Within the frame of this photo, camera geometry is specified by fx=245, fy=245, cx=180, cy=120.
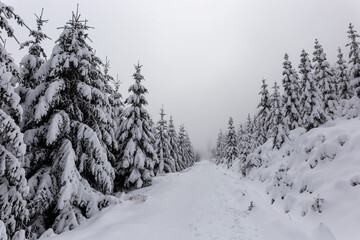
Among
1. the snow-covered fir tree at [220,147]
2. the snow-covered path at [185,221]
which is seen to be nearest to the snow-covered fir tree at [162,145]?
the snow-covered path at [185,221]

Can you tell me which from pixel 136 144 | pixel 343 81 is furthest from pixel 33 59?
pixel 343 81

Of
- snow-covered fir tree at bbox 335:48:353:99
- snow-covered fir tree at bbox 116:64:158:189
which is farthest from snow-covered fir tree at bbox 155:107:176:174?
snow-covered fir tree at bbox 335:48:353:99

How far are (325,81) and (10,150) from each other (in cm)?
3696

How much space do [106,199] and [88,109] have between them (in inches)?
195

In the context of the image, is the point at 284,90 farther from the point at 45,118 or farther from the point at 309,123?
the point at 45,118

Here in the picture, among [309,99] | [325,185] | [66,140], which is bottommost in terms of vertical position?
[325,185]

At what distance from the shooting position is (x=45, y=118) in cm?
1250

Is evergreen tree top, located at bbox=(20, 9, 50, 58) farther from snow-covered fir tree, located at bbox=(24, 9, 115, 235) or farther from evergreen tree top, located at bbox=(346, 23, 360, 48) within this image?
evergreen tree top, located at bbox=(346, 23, 360, 48)

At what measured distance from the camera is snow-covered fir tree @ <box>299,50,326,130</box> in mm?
28797

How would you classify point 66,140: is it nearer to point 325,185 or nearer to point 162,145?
point 325,185

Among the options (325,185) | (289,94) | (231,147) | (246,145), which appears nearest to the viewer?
(325,185)

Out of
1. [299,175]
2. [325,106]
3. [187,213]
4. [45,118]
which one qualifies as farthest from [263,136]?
[45,118]

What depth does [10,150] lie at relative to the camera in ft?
27.2

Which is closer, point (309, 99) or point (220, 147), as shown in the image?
point (309, 99)
